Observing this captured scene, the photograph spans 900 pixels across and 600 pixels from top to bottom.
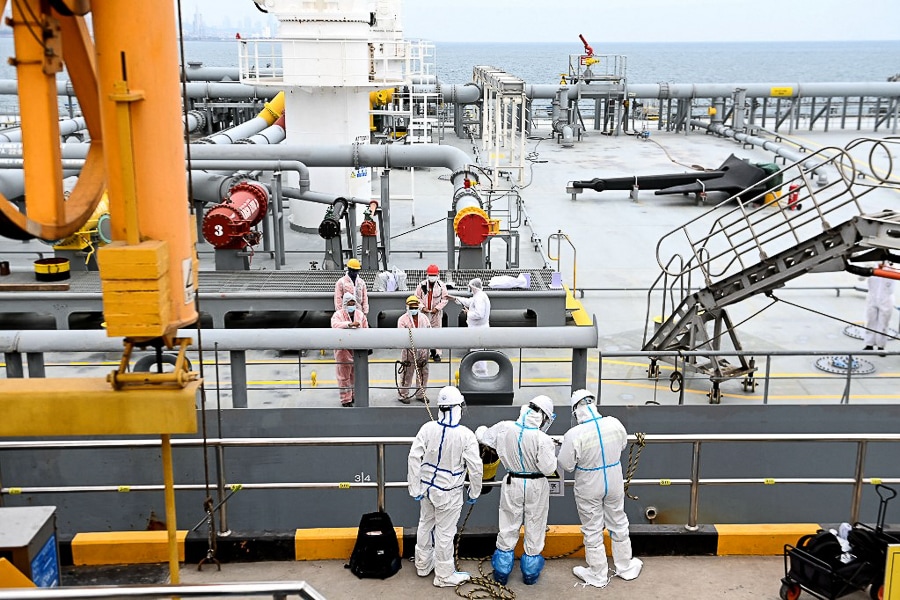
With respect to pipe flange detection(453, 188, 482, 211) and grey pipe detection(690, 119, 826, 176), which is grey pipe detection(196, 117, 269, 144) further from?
grey pipe detection(690, 119, 826, 176)

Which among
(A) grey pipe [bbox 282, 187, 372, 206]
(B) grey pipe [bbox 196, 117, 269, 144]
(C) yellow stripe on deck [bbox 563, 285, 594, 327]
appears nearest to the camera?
(C) yellow stripe on deck [bbox 563, 285, 594, 327]

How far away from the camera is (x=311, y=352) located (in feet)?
41.5

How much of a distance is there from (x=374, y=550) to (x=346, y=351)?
16.3 feet

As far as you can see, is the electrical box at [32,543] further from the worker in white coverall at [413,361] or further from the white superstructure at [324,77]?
the white superstructure at [324,77]

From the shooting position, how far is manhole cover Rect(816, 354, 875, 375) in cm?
1202

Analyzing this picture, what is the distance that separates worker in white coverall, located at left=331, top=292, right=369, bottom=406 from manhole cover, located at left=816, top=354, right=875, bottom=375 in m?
6.26

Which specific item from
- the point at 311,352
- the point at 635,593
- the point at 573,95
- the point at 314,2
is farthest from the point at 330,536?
the point at 573,95

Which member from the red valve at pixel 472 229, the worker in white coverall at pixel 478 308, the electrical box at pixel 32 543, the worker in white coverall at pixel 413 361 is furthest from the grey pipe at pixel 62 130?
the electrical box at pixel 32 543

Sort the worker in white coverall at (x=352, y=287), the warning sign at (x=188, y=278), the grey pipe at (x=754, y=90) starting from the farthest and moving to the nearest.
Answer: the grey pipe at (x=754, y=90) < the worker in white coverall at (x=352, y=287) < the warning sign at (x=188, y=278)

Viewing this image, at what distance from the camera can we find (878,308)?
12.5m

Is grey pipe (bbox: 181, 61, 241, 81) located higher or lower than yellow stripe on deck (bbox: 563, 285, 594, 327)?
higher

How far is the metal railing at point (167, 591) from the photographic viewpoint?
3988 millimetres

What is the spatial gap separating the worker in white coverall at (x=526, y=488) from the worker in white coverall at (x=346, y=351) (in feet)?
15.0

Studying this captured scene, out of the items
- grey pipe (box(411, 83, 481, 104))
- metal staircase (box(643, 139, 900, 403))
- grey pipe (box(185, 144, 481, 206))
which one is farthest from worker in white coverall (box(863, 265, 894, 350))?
grey pipe (box(411, 83, 481, 104))
